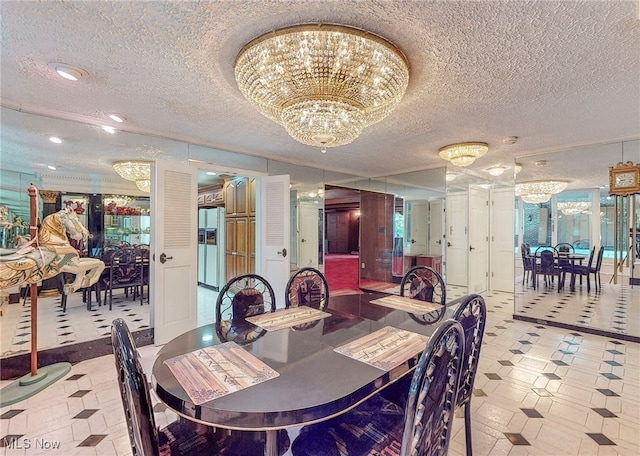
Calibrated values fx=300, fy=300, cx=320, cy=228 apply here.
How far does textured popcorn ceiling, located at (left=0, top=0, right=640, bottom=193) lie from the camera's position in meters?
1.45

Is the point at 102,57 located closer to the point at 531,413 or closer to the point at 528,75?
the point at 528,75

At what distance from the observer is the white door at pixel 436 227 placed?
5.59m

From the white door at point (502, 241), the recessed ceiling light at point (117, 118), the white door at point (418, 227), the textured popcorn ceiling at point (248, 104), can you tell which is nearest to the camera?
the textured popcorn ceiling at point (248, 104)

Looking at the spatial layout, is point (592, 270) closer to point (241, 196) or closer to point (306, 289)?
point (306, 289)

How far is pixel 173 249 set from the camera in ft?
11.2

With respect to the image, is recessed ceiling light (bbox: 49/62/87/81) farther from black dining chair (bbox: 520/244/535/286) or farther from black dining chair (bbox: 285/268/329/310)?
black dining chair (bbox: 520/244/535/286)

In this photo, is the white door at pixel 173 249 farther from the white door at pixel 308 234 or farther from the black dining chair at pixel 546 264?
the black dining chair at pixel 546 264

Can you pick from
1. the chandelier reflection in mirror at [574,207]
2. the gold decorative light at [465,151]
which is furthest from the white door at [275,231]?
the chandelier reflection in mirror at [574,207]

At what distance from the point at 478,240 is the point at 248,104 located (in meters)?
5.45

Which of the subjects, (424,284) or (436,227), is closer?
(424,284)

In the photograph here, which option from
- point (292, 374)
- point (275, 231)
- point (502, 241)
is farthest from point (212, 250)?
point (502, 241)

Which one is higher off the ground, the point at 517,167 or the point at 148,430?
the point at 517,167

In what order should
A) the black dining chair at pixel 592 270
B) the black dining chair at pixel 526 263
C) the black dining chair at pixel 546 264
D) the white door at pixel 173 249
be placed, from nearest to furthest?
the white door at pixel 173 249, the black dining chair at pixel 592 270, the black dining chair at pixel 546 264, the black dining chair at pixel 526 263

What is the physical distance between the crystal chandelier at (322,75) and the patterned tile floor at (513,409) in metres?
2.13
